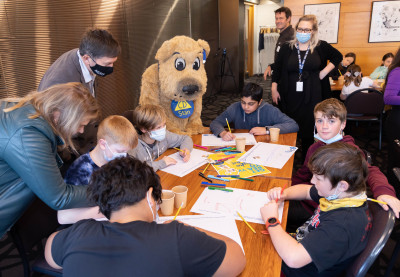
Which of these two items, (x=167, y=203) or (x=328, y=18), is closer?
(x=167, y=203)

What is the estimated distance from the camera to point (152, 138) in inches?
75.5

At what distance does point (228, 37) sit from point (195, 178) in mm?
6378

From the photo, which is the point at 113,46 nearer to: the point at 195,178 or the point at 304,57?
the point at 195,178

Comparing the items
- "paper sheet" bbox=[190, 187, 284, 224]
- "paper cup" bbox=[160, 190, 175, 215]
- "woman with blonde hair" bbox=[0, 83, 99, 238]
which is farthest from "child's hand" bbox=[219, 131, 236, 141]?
"woman with blonde hair" bbox=[0, 83, 99, 238]

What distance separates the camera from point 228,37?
7312 mm

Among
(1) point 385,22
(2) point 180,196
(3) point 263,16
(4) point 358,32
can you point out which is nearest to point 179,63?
(2) point 180,196

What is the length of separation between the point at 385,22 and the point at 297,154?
3.65 meters

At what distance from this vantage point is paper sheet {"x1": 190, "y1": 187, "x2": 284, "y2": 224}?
1.26 metres

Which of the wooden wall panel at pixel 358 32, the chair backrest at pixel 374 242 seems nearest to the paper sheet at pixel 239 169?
the chair backrest at pixel 374 242

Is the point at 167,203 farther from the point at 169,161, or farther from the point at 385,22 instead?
the point at 385,22

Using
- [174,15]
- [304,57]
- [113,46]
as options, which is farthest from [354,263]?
[174,15]

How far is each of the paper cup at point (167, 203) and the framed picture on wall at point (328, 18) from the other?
219 inches

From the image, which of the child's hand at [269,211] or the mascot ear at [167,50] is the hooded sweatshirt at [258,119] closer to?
the mascot ear at [167,50]

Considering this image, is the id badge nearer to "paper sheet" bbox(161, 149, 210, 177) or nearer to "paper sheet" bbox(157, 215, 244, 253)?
"paper sheet" bbox(161, 149, 210, 177)
